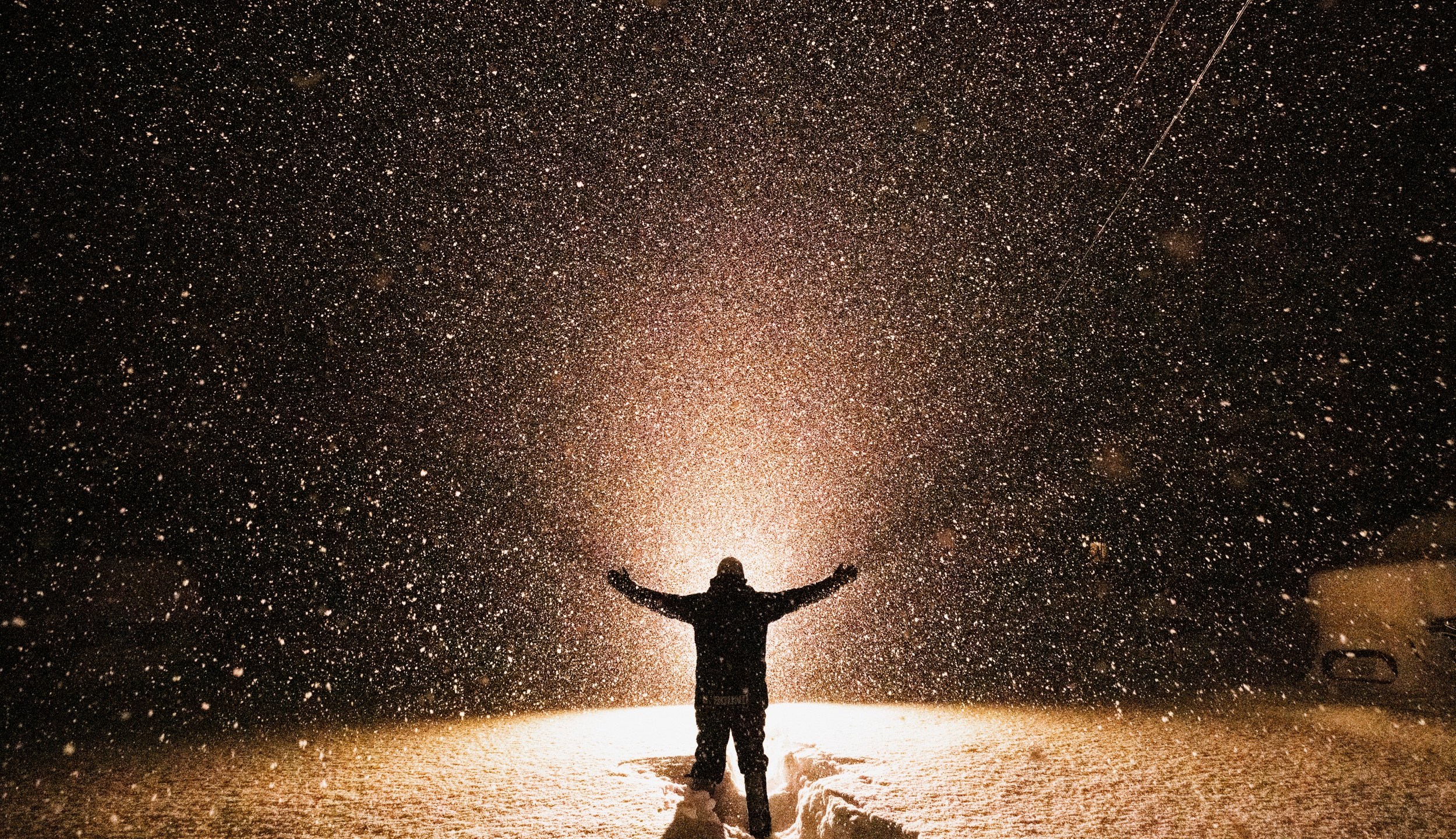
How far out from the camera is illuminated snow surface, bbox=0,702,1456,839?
3.47 meters

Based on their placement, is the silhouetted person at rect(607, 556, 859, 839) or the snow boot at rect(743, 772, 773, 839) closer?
the snow boot at rect(743, 772, 773, 839)

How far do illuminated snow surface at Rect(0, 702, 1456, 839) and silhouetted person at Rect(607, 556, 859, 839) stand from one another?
337mm

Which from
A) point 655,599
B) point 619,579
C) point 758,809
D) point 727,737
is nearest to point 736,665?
point 727,737

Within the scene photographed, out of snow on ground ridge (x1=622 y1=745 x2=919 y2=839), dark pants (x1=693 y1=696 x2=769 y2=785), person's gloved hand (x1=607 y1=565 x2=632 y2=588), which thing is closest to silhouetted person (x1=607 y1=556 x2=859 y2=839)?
dark pants (x1=693 y1=696 x2=769 y2=785)

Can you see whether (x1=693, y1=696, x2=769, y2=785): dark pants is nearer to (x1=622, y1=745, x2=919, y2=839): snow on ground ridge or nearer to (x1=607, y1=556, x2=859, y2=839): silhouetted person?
(x1=607, y1=556, x2=859, y2=839): silhouetted person

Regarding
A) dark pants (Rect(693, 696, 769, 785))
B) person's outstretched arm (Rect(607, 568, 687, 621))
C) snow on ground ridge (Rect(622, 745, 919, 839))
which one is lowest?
snow on ground ridge (Rect(622, 745, 919, 839))

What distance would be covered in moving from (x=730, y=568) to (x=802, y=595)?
0.52 metres

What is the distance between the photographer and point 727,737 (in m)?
4.16

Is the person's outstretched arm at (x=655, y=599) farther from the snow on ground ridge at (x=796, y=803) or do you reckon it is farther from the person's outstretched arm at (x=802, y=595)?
the snow on ground ridge at (x=796, y=803)

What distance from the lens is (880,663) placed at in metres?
16.2

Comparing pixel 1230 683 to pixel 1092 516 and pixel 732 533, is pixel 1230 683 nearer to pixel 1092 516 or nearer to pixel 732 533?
pixel 1092 516

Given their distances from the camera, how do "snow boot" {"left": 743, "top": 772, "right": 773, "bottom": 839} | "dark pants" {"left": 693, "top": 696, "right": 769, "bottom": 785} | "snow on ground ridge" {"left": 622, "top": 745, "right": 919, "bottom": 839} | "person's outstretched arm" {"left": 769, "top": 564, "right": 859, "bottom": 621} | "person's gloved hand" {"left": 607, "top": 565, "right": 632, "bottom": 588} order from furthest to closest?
"person's gloved hand" {"left": 607, "top": 565, "right": 632, "bottom": 588}
"person's outstretched arm" {"left": 769, "top": 564, "right": 859, "bottom": 621}
"dark pants" {"left": 693, "top": 696, "right": 769, "bottom": 785}
"snow boot" {"left": 743, "top": 772, "right": 773, "bottom": 839}
"snow on ground ridge" {"left": 622, "top": 745, "right": 919, "bottom": 839}

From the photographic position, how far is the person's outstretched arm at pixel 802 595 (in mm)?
4133

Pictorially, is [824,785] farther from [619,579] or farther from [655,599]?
[619,579]
